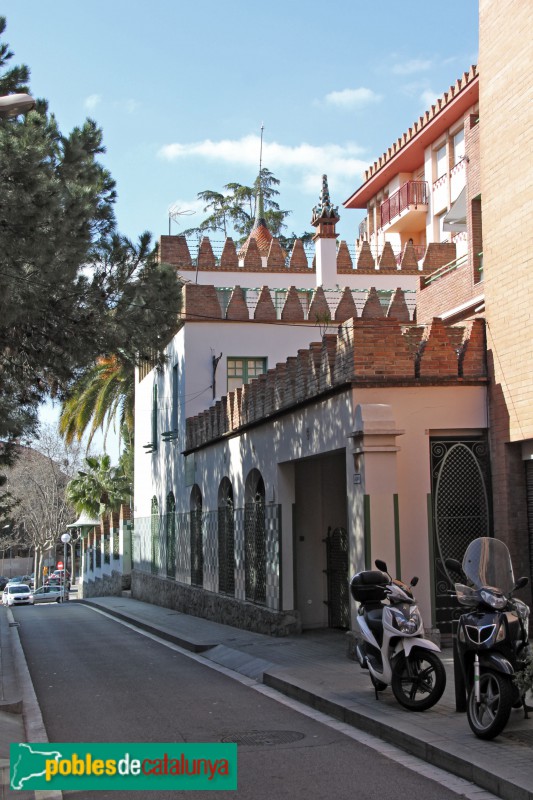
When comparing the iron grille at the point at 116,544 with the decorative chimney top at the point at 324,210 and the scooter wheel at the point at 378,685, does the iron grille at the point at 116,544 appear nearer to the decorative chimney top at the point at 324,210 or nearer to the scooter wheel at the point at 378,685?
the decorative chimney top at the point at 324,210

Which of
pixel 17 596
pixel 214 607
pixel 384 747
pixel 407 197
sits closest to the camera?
pixel 384 747

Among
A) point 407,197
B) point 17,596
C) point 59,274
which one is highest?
point 407,197

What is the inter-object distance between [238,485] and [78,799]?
13.4 meters

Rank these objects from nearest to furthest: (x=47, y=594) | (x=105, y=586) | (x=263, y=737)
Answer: (x=263, y=737) → (x=105, y=586) → (x=47, y=594)

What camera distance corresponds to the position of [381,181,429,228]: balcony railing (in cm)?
3469

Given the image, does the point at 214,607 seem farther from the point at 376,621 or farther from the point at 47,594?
the point at 47,594

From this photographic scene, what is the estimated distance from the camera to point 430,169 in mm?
34156

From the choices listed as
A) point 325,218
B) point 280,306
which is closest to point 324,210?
point 325,218

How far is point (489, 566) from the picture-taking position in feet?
26.9

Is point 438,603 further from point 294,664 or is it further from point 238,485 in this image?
point 238,485

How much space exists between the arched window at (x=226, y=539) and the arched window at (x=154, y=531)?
878cm

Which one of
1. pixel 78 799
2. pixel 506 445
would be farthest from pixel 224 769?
pixel 506 445

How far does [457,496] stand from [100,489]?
1301 inches

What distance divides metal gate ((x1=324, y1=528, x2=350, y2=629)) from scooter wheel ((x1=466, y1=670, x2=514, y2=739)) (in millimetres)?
8486
